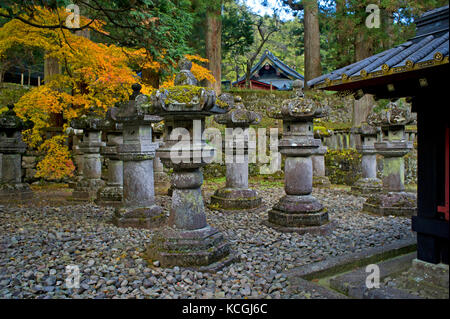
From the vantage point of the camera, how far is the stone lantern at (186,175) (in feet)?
11.8

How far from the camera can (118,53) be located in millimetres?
7336

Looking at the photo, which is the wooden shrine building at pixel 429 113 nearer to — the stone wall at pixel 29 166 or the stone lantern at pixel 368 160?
the stone lantern at pixel 368 160

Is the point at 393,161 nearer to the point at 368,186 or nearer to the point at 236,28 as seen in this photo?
the point at 368,186

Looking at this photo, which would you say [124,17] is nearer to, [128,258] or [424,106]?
[128,258]

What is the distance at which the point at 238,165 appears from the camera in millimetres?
6848

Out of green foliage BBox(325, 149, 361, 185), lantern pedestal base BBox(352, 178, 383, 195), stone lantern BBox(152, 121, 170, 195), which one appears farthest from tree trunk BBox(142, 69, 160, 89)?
lantern pedestal base BBox(352, 178, 383, 195)

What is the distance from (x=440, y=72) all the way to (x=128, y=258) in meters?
3.66

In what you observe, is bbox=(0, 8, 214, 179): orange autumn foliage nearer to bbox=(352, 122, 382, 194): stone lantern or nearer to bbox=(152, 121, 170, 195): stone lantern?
bbox=(152, 121, 170, 195): stone lantern

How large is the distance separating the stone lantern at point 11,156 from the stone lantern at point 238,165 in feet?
15.6

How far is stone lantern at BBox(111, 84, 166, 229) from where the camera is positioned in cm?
519

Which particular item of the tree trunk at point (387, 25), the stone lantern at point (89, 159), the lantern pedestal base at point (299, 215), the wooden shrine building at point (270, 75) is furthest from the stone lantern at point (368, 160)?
the wooden shrine building at point (270, 75)

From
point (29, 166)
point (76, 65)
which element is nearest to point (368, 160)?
point (76, 65)

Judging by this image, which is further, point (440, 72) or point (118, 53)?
point (118, 53)

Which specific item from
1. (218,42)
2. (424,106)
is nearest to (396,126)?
(424,106)
